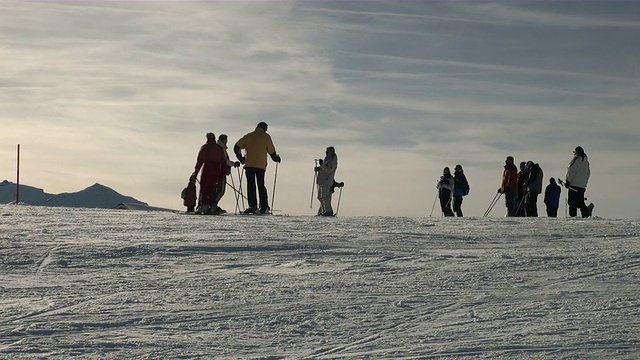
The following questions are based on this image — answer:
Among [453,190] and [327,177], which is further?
[453,190]

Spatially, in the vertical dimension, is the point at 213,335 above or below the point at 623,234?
below

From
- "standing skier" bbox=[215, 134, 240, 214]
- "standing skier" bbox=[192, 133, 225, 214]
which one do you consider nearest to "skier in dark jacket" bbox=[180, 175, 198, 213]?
"standing skier" bbox=[215, 134, 240, 214]

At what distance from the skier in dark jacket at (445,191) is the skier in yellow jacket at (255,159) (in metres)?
5.79

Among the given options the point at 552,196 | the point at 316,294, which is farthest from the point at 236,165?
the point at 316,294

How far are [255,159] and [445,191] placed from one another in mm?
6297

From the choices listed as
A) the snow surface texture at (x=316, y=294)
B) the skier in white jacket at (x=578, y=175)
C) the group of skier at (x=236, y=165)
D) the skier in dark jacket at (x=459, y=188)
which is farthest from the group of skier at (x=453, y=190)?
the snow surface texture at (x=316, y=294)

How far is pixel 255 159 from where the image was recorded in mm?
17422

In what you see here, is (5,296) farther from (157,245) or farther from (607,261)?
(607,261)

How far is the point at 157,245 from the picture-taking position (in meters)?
11.0

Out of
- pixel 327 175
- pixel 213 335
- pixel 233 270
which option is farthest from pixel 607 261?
pixel 327 175

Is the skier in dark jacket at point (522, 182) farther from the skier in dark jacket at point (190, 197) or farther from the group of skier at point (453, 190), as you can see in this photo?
the skier in dark jacket at point (190, 197)

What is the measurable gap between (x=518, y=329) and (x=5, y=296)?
413 centimetres

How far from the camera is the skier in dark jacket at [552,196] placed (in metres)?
22.7

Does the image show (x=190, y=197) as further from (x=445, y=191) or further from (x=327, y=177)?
(x=445, y=191)
